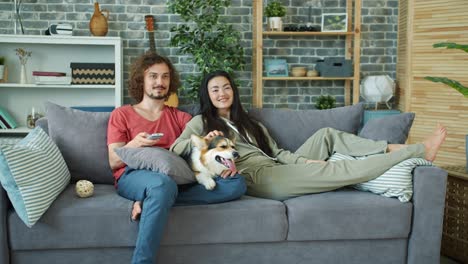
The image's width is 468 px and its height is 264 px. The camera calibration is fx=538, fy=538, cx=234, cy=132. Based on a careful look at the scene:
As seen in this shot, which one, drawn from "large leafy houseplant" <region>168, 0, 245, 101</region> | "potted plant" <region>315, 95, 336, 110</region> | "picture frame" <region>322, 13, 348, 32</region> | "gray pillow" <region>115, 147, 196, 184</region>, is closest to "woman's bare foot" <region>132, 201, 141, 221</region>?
"gray pillow" <region>115, 147, 196, 184</region>

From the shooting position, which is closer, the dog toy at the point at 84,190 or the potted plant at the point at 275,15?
the dog toy at the point at 84,190

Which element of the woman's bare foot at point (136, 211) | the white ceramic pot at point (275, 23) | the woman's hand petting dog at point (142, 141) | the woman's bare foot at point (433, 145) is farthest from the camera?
the white ceramic pot at point (275, 23)

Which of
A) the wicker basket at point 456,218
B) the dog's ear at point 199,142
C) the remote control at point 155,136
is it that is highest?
the remote control at point 155,136

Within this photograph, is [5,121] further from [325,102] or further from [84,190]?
[325,102]

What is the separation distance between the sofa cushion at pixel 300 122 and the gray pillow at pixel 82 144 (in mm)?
918

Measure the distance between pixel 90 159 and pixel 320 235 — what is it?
1304mm

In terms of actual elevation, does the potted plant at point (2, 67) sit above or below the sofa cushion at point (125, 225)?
above

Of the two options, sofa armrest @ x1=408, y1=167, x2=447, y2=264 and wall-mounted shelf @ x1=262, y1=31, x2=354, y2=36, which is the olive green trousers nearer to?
sofa armrest @ x1=408, y1=167, x2=447, y2=264

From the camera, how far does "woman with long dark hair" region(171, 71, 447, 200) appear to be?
274cm

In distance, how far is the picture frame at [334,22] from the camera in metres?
5.33

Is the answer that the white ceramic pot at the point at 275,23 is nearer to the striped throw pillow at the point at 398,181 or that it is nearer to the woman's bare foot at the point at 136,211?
the striped throw pillow at the point at 398,181

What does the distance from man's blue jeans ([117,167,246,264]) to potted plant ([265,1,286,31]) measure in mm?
2922

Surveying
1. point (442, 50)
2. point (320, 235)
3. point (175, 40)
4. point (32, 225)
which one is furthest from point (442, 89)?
point (32, 225)


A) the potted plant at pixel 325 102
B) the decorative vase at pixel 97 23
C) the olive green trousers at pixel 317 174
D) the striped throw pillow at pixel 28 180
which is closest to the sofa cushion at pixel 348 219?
the olive green trousers at pixel 317 174
